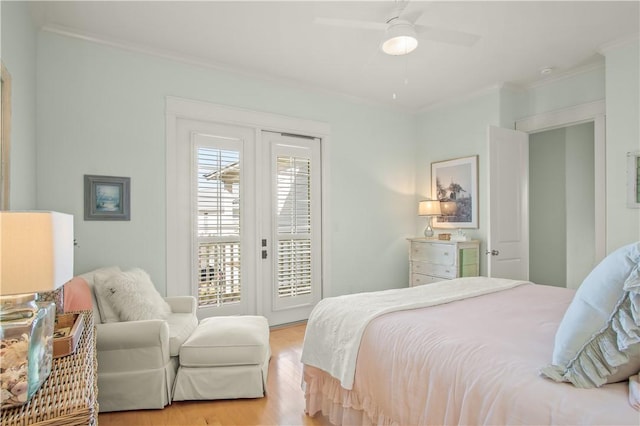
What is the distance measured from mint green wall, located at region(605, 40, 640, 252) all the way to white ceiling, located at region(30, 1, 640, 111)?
7.4 inches

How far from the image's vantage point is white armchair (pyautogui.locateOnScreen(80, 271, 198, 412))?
216 cm

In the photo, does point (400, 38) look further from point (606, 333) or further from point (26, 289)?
point (26, 289)

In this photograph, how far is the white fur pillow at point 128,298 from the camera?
2357mm

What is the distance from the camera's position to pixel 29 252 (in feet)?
3.51

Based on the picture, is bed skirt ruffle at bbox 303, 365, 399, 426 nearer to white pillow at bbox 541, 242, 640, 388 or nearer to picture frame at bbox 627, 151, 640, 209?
white pillow at bbox 541, 242, 640, 388

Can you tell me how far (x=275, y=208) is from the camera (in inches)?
155

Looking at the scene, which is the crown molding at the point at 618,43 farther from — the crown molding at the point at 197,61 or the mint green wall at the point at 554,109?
the crown molding at the point at 197,61

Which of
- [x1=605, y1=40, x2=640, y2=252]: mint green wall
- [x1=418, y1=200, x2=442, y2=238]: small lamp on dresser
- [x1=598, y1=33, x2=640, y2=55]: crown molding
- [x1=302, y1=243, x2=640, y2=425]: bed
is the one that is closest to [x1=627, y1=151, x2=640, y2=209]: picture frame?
[x1=605, y1=40, x2=640, y2=252]: mint green wall

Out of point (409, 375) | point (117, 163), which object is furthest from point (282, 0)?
point (409, 375)

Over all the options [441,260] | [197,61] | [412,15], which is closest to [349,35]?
[412,15]

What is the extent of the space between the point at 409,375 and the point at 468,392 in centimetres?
29

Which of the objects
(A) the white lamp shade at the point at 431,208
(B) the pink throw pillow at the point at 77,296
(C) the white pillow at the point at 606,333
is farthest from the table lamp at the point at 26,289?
(A) the white lamp shade at the point at 431,208

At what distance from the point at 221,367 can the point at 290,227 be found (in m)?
1.92

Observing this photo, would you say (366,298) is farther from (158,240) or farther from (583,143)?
(583,143)
